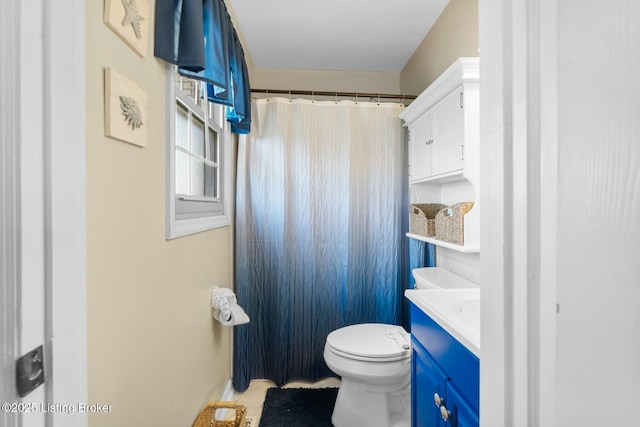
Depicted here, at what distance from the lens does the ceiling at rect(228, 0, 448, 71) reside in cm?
190

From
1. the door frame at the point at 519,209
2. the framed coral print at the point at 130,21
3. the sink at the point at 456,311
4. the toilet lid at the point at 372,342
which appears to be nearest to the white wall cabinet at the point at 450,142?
the sink at the point at 456,311

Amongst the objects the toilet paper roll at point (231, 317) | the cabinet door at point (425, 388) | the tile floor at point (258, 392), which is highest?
the toilet paper roll at point (231, 317)

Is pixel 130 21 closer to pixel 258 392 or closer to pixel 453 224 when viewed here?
pixel 453 224

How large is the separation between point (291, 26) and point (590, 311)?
227 centimetres

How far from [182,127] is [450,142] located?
131cm

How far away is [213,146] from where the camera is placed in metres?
1.91

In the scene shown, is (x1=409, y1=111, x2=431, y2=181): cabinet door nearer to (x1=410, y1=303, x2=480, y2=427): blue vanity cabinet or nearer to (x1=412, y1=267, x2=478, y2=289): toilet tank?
(x1=412, y1=267, x2=478, y2=289): toilet tank

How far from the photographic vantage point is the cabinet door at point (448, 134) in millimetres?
1480

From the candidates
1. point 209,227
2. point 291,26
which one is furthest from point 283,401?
point 291,26

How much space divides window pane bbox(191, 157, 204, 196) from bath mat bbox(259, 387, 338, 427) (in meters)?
1.38

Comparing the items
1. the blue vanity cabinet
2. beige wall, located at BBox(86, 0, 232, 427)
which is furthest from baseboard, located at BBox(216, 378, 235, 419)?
the blue vanity cabinet

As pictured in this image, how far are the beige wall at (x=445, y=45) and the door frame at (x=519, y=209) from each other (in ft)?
4.47

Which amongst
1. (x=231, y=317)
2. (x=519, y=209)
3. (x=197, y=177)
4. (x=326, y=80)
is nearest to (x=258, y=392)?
(x=231, y=317)

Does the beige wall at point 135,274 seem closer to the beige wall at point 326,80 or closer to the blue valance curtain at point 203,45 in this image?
the blue valance curtain at point 203,45
